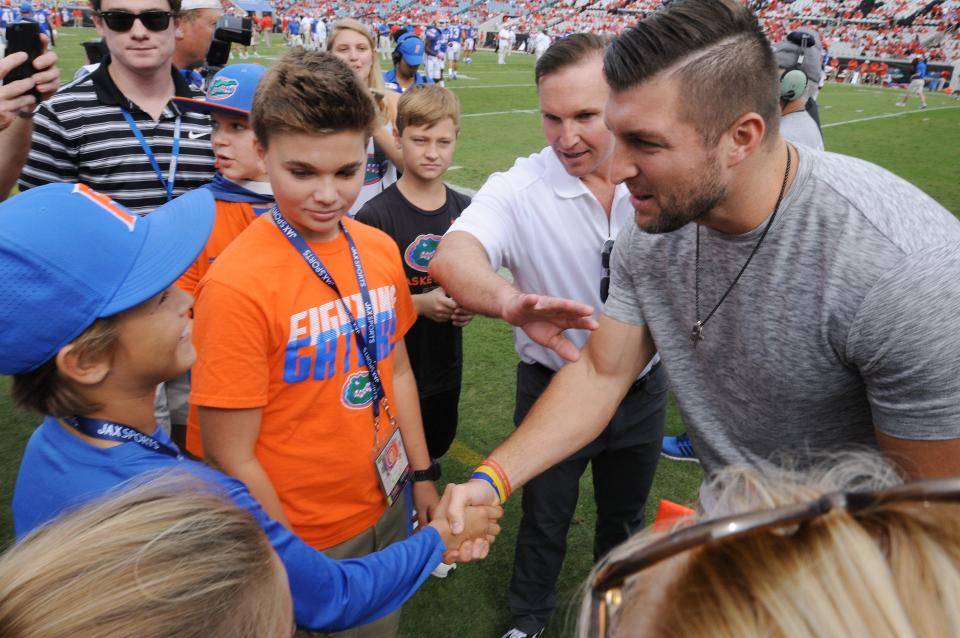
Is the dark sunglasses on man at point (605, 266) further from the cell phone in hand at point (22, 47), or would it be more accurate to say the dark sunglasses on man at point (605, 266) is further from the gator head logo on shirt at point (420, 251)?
the cell phone in hand at point (22, 47)

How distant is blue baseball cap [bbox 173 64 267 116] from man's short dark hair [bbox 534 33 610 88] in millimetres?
1268

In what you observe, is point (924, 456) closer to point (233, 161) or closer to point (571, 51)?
point (571, 51)

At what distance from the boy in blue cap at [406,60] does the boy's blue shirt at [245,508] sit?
202 inches

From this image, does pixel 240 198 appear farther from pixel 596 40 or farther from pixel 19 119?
pixel 596 40

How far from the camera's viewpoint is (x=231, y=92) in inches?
113

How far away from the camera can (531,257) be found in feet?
8.41

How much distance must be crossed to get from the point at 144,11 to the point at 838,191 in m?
2.99

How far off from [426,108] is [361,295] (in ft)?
6.02

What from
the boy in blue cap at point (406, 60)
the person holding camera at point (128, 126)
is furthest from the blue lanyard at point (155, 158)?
the boy in blue cap at point (406, 60)

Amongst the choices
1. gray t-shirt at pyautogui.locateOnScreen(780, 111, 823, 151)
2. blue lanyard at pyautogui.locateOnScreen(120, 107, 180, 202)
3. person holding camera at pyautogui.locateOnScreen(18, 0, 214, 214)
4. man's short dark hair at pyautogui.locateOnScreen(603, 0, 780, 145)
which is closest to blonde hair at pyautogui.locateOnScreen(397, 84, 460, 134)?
person holding camera at pyautogui.locateOnScreen(18, 0, 214, 214)

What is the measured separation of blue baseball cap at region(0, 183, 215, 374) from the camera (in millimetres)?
1229

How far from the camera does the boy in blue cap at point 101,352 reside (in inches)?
49.5

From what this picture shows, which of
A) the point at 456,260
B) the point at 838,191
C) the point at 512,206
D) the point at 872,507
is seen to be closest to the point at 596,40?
the point at 512,206

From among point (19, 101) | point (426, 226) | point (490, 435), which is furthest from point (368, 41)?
point (490, 435)
